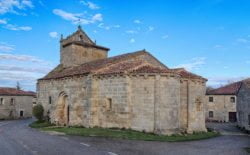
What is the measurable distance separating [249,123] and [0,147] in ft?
81.1

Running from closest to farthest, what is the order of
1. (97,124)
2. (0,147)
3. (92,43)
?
1. (0,147)
2. (97,124)
3. (92,43)

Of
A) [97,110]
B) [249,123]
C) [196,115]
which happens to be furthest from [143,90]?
[249,123]

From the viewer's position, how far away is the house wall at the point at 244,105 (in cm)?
2981

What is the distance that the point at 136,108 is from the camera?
21.9 metres

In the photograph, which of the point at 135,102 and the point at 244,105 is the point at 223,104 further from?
the point at 135,102

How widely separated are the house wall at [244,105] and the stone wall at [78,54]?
60.4ft

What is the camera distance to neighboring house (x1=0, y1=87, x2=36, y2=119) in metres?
50.2

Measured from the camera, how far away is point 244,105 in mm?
31453

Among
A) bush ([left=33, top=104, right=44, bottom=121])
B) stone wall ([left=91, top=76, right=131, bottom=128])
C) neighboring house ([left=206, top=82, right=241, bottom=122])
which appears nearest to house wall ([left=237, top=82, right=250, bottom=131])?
neighboring house ([left=206, top=82, right=241, bottom=122])

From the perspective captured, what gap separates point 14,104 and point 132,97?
36735mm

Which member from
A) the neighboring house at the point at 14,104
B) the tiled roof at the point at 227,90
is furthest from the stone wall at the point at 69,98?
the tiled roof at the point at 227,90

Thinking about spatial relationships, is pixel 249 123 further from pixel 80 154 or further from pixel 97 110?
pixel 80 154

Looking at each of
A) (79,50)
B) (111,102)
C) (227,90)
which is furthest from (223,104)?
(111,102)

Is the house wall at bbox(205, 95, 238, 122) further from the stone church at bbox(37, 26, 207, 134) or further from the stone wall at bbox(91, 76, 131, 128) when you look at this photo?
the stone wall at bbox(91, 76, 131, 128)
